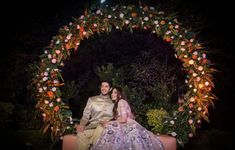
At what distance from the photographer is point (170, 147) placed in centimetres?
699

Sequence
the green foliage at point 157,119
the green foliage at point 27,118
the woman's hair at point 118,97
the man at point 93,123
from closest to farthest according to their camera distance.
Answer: the man at point 93,123
the woman's hair at point 118,97
the green foliage at point 157,119
the green foliage at point 27,118

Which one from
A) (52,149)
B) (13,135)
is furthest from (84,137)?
(13,135)

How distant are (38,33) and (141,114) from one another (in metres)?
4.28

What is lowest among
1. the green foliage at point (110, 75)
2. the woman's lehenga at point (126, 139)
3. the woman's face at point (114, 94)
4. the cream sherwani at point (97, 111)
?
the woman's lehenga at point (126, 139)

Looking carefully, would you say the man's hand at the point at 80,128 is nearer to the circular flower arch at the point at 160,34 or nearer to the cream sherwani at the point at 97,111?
the cream sherwani at the point at 97,111

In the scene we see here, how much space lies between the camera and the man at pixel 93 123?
668 cm

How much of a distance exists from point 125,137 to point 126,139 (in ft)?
0.15

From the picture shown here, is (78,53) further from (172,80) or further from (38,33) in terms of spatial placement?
(172,80)

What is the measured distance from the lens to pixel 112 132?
6.43 metres

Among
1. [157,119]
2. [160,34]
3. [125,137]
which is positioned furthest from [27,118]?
[160,34]

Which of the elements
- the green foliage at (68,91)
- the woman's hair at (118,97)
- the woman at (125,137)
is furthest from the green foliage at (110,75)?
the woman at (125,137)

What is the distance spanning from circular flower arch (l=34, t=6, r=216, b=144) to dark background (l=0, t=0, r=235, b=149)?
7.74 ft

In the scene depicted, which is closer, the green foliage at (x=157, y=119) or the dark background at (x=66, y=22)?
the green foliage at (x=157, y=119)

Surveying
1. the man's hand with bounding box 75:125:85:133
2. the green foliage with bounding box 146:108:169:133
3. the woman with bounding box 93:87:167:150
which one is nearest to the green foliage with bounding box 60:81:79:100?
the man's hand with bounding box 75:125:85:133
